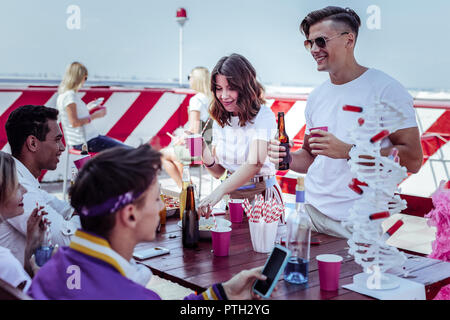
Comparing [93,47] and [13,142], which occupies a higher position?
[93,47]

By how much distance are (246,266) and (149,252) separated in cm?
43

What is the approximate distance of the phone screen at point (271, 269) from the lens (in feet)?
4.74

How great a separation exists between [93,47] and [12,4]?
4.22 feet

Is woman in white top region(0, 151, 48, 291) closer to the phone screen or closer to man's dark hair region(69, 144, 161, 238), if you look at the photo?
man's dark hair region(69, 144, 161, 238)

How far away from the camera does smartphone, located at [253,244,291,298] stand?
56.2 inches

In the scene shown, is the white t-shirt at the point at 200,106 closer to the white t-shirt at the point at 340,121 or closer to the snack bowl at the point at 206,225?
the white t-shirt at the point at 340,121

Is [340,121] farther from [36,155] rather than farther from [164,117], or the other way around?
[164,117]

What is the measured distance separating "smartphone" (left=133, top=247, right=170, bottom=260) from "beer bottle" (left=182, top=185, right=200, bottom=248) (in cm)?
11

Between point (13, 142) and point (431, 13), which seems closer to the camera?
point (13, 142)

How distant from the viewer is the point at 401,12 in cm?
473

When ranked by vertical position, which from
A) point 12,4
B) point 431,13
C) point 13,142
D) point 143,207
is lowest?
point 143,207
